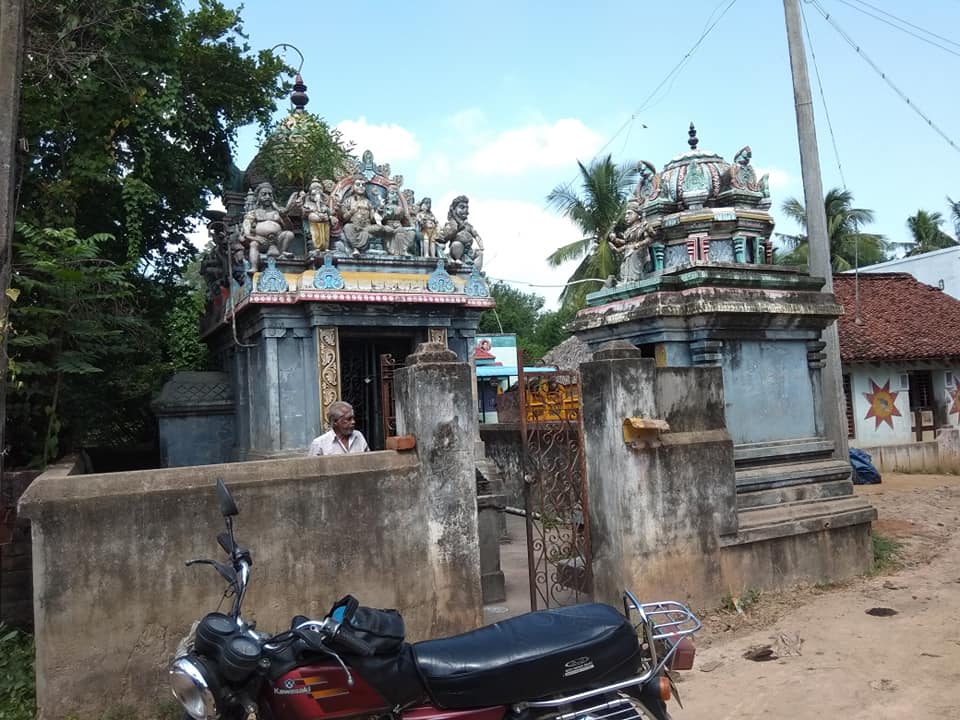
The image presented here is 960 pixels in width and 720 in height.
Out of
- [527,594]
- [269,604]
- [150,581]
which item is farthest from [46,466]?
[527,594]

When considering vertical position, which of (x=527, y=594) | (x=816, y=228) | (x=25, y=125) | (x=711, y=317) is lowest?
(x=527, y=594)

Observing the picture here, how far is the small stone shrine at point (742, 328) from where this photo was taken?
6.31 m

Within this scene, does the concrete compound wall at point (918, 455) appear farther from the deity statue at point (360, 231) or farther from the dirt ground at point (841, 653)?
the deity statue at point (360, 231)

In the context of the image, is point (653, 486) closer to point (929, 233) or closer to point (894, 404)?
point (894, 404)

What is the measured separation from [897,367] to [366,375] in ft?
43.3

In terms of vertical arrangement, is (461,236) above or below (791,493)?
above

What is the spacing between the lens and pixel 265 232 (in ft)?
31.7

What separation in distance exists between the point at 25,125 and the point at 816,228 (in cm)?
840

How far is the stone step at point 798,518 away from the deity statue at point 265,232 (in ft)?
21.5

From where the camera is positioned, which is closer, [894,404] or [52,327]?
[52,327]

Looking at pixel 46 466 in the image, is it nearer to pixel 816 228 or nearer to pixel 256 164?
pixel 256 164

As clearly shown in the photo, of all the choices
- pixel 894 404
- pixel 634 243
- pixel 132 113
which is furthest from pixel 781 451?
pixel 894 404

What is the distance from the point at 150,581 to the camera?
162 inches

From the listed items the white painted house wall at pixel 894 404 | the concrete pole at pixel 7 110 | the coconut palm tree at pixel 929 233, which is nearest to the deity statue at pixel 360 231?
the concrete pole at pixel 7 110
